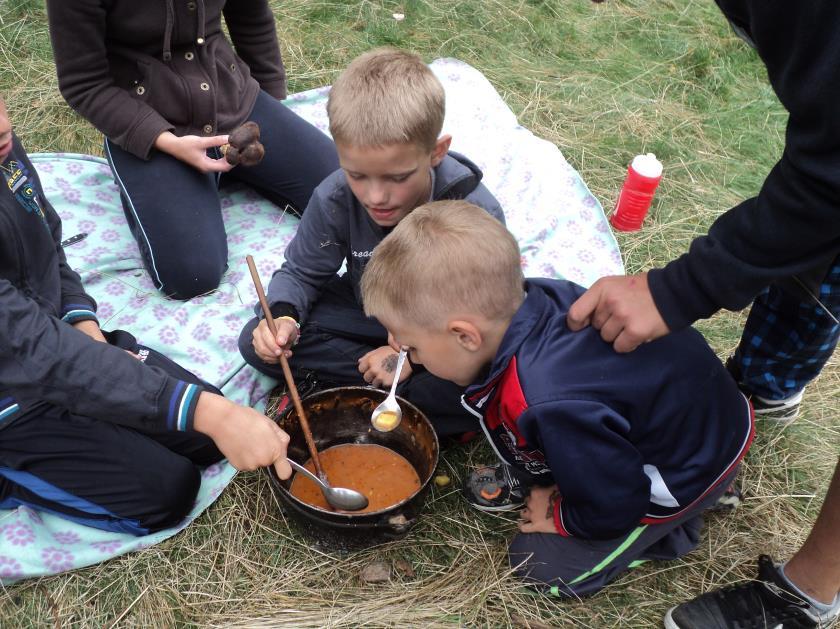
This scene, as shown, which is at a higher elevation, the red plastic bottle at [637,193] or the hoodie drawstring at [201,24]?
the hoodie drawstring at [201,24]

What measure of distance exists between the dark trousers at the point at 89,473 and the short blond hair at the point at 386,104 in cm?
96

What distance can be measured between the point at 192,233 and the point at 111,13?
78cm

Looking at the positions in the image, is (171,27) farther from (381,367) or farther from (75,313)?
(381,367)

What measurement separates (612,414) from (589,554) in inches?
20.4

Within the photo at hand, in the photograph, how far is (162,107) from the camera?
103 inches

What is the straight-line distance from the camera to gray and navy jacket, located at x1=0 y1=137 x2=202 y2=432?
1644 mm

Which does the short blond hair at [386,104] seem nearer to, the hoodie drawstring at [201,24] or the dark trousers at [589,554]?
the hoodie drawstring at [201,24]

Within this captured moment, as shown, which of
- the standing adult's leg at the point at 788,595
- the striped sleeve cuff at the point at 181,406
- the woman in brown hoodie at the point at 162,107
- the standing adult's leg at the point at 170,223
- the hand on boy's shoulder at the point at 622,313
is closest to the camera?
the hand on boy's shoulder at the point at 622,313

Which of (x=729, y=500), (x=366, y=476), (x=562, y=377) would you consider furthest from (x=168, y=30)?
(x=729, y=500)

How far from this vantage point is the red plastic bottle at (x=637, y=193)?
2.96 m

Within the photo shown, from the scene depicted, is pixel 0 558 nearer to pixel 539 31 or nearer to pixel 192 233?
pixel 192 233

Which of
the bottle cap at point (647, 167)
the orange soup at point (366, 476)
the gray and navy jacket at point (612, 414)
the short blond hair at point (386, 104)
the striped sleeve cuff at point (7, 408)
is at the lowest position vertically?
the orange soup at point (366, 476)

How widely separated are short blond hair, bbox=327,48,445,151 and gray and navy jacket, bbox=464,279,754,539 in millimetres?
593

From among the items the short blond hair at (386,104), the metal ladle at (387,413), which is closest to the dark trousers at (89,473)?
the metal ladle at (387,413)
